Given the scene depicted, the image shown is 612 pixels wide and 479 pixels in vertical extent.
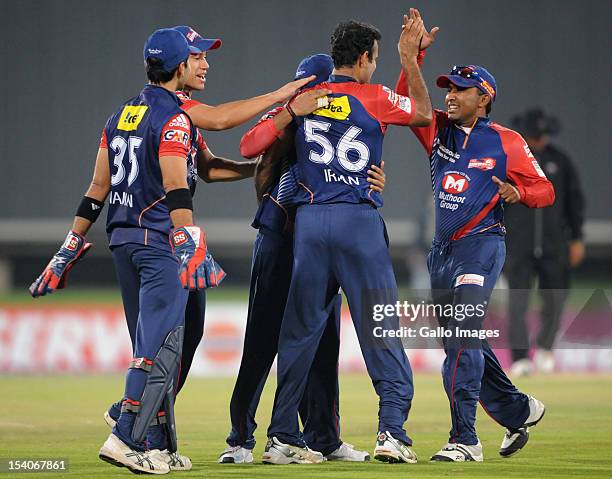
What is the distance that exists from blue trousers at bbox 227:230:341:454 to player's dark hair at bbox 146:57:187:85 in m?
1.15

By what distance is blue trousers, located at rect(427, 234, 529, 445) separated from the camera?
23.0 ft

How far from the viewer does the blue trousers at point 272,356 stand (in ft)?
23.6

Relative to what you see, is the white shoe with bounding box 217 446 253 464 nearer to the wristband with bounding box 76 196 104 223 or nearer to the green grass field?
the green grass field

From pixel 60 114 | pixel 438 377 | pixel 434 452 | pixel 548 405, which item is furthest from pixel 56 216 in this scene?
pixel 434 452

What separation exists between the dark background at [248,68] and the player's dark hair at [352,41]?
19398mm

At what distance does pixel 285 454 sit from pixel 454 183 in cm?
193

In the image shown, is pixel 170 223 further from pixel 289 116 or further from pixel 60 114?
pixel 60 114

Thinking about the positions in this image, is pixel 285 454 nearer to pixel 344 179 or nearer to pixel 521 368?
pixel 344 179

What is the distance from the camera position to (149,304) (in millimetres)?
6336

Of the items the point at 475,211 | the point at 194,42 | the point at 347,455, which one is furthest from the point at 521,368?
the point at 194,42

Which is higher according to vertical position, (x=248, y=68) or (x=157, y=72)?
(x=248, y=68)

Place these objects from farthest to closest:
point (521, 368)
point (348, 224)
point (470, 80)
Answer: point (521, 368), point (470, 80), point (348, 224)

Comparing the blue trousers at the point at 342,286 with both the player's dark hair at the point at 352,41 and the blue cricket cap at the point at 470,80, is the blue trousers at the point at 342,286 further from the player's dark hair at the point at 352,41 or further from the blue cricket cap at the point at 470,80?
the blue cricket cap at the point at 470,80

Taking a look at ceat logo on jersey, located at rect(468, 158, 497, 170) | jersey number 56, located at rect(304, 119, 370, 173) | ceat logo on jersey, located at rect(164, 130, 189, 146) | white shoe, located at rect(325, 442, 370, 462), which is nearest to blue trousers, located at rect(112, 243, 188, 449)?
ceat logo on jersey, located at rect(164, 130, 189, 146)
